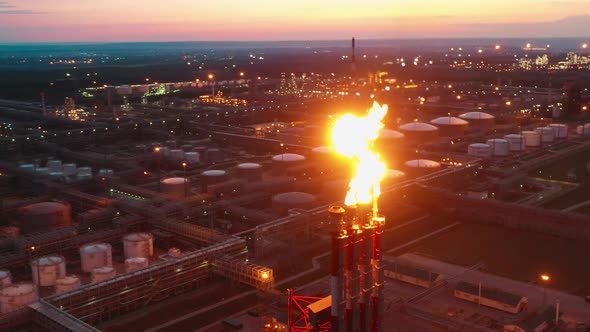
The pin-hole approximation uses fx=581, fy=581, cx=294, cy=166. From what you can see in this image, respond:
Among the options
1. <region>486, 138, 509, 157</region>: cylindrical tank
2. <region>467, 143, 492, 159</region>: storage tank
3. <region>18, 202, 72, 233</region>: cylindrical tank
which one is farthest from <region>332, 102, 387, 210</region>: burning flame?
<region>486, 138, 509, 157</region>: cylindrical tank

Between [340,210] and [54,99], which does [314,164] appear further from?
[54,99]

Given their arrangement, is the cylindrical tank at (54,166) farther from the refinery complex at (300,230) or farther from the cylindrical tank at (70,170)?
the cylindrical tank at (70,170)

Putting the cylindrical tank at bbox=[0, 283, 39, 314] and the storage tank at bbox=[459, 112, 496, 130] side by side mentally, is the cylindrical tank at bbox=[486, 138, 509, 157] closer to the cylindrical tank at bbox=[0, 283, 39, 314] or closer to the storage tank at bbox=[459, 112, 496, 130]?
the storage tank at bbox=[459, 112, 496, 130]

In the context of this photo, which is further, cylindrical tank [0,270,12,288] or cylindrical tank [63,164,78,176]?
cylindrical tank [63,164,78,176]

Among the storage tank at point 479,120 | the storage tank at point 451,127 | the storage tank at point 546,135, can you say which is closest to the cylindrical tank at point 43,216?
the storage tank at point 451,127

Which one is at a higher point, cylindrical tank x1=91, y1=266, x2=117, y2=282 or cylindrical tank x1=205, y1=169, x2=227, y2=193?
cylindrical tank x1=205, y1=169, x2=227, y2=193
